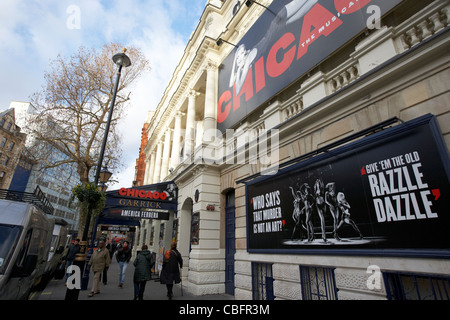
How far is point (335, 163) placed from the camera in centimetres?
579

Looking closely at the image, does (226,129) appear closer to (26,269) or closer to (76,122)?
(26,269)

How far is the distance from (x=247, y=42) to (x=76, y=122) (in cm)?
1478

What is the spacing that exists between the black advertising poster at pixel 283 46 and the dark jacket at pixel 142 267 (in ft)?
22.5

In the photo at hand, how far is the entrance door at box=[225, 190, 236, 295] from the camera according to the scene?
10531mm

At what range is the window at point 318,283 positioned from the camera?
18.7ft

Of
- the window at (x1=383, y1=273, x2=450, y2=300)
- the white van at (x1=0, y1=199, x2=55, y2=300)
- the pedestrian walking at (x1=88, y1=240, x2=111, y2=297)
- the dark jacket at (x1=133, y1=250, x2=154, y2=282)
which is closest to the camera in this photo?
the window at (x1=383, y1=273, x2=450, y2=300)

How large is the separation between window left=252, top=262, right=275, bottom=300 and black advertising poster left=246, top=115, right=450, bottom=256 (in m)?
1.06

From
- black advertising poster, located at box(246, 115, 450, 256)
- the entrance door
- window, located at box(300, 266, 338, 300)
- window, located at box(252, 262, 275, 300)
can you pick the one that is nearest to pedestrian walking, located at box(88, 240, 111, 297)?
the entrance door

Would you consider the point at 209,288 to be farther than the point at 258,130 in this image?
Yes

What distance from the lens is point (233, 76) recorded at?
1255 cm

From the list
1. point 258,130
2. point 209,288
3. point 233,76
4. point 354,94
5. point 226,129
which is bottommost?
point 209,288

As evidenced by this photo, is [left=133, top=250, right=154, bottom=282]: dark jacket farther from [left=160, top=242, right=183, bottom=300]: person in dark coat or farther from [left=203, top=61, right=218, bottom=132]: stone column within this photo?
[left=203, top=61, right=218, bottom=132]: stone column

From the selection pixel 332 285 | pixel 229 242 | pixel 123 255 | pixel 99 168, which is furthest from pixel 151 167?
pixel 332 285
